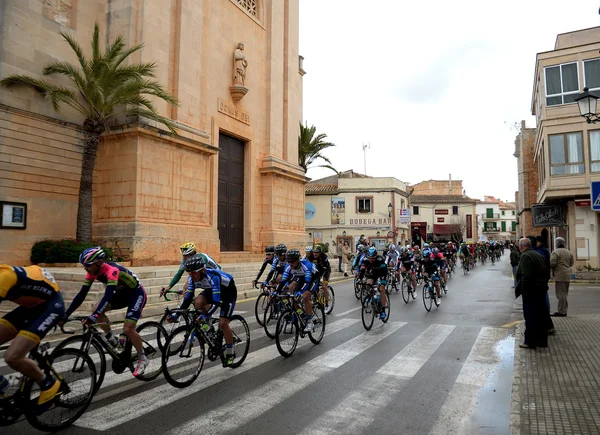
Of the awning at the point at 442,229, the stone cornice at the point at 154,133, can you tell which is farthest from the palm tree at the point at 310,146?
the awning at the point at 442,229

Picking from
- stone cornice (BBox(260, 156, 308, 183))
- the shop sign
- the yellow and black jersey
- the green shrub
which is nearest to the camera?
the yellow and black jersey

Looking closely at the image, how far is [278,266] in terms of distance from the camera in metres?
10.4

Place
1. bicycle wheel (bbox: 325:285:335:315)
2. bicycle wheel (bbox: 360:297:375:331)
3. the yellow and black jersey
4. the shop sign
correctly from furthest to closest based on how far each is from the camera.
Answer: the shop sign, bicycle wheel (bbox: 325:285:335:315), bicycle wheel (bbox: 360:297:375:331), the yellow and black jersey

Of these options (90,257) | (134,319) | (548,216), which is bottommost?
(134,319)

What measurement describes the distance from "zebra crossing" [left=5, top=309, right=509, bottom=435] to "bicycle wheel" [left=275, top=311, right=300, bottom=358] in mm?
168

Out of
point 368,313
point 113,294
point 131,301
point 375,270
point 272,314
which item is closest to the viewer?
point 113,294

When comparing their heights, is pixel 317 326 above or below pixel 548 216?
below

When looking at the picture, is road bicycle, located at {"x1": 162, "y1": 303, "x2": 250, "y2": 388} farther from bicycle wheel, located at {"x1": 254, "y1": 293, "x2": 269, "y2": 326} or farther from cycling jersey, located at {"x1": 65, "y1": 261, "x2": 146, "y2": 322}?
bicycle wheel, located at {"x1": 254, "y1": 293, "x2": 269, "y2": 326}

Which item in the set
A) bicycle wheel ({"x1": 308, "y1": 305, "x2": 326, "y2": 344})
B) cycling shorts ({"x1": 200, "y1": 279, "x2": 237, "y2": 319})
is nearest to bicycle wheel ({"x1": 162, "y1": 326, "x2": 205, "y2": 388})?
cycling shorts ({"x1": 200, "y1": 279, "x2": 237, "y2": 319})

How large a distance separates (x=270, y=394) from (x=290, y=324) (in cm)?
218

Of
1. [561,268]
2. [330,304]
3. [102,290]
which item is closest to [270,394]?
[330,304]

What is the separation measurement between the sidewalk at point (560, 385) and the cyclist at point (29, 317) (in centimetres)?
441

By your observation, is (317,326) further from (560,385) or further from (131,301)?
(560,385)

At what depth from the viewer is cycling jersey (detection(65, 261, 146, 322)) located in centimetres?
520
